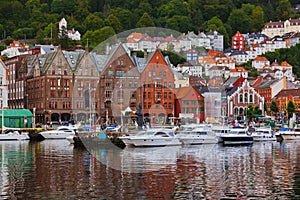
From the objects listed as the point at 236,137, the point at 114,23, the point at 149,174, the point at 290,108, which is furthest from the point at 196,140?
the point at 114,23

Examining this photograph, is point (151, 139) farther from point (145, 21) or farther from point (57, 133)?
point (145, 21)

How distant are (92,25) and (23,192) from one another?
516 ft

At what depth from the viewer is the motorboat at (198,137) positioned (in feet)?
220

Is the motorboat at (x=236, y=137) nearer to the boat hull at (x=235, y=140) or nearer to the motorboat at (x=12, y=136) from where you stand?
the boat hull at (x=235, y=140)

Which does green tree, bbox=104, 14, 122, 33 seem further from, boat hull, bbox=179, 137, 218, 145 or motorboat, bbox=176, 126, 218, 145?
boat hull, bbox=179, 137, 218, 145

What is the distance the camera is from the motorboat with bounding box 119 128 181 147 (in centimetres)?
6162

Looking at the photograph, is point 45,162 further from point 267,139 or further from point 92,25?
point 92,25

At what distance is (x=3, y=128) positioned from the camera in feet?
265

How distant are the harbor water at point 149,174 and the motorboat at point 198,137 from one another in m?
8.45

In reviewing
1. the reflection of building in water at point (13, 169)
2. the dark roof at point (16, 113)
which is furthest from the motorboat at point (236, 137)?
the dark roof at point (16, 113)

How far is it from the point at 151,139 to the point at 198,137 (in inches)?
272

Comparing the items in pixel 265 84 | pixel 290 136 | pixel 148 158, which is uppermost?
pixel 265 84

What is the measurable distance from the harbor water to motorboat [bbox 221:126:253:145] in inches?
422

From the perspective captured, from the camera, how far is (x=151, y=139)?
62.1 metres
